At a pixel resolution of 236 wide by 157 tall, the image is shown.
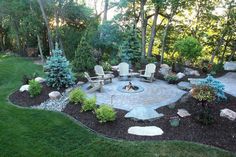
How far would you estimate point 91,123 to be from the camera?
7.46 m

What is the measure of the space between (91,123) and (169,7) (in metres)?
12.1

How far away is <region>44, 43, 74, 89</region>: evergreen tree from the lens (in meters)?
10.4

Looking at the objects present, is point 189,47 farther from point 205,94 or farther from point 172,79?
point 205,94

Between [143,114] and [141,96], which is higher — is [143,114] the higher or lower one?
the lower one

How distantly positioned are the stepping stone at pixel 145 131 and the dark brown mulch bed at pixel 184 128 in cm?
13

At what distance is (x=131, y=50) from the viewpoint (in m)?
14.9

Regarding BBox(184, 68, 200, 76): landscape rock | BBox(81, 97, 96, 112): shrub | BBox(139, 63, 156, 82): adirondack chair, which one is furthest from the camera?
BBox(184, 68, 200, 76): landscape rock

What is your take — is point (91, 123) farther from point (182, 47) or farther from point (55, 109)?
point (182, 47)

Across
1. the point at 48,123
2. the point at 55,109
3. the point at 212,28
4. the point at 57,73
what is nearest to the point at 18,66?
the point at 57,73

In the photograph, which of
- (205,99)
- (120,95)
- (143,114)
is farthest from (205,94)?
(120,95)

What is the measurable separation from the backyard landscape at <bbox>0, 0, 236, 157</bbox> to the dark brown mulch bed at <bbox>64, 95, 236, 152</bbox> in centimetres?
3

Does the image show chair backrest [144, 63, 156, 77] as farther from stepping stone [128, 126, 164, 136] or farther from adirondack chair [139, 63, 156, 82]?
stepping stone [128, 126, 164, 136]

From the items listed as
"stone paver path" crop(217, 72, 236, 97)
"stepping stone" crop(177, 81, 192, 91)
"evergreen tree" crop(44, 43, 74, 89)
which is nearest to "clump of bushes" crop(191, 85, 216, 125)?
"stone paver path" crop(217, 72, 236, 97)

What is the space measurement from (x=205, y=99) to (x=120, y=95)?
3508 millimetres
